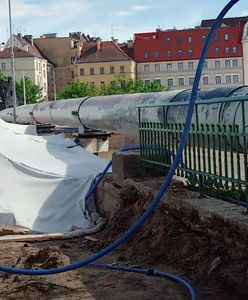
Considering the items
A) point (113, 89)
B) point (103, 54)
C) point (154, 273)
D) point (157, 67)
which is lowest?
point (154, 273)

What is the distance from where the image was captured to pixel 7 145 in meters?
12.4

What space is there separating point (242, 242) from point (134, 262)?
1758 mm

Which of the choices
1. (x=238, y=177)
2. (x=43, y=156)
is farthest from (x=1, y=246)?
(x=43, y=156)

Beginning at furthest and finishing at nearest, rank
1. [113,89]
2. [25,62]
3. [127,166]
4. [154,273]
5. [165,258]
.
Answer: [25,62], [113,89], [127,166], [165,258], [154,273]

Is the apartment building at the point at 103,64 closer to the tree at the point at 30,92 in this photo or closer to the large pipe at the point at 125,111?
the tree at the point at 30,92

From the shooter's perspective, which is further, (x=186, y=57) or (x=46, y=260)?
(x=186, y=57)

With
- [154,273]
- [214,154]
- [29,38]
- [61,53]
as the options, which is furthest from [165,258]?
[29,38]

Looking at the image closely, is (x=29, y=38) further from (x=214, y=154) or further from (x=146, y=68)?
(x=214, y=154)

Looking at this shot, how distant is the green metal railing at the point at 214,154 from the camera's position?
19.1 feet

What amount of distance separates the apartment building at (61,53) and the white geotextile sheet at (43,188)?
3619 inches

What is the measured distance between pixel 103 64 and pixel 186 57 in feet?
44.8

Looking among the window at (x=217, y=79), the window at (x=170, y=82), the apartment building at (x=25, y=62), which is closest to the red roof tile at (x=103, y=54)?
the apartment building at (x=25, y=62)

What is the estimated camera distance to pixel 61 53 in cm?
10550

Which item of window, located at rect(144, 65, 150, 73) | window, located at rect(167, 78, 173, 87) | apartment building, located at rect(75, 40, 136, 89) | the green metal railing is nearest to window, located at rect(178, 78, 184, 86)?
window, located at rect(167, 78, 173, 87)
